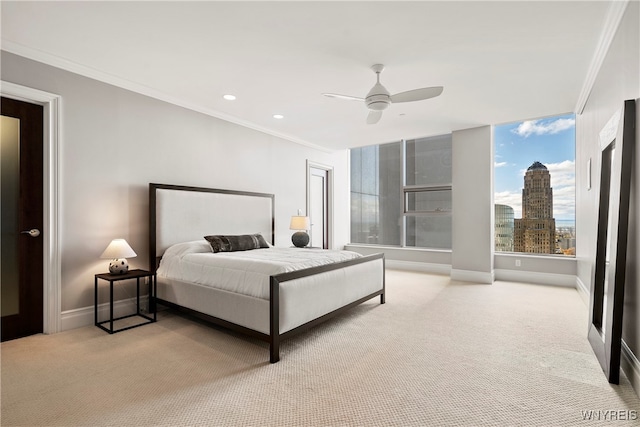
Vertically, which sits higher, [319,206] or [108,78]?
[108,78]

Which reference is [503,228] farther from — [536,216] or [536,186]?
[536,186]

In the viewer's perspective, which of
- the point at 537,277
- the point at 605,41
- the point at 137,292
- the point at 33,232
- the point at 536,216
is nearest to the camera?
the point at 605,41

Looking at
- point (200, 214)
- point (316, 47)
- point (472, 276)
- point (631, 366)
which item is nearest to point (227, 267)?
point (200, 214)

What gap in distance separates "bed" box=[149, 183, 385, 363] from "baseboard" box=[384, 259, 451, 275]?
8.76 ft

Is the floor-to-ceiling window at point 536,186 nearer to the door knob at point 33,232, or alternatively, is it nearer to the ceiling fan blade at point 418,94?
the ceiling fan blade at point 418,94

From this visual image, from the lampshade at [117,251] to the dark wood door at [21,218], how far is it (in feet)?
1.82

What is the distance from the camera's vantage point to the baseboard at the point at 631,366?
6.62 ft

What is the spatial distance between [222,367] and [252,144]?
3589 mm

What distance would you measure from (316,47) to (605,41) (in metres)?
2.42

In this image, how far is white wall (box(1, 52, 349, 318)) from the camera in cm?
315

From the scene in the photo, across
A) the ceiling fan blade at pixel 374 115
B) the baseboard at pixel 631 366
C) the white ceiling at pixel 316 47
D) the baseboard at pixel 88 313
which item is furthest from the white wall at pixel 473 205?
the baseboard at pixel 88 313

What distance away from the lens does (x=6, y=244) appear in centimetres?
287

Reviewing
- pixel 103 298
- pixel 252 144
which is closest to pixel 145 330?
pixel 103 298

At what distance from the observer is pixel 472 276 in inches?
216
